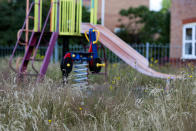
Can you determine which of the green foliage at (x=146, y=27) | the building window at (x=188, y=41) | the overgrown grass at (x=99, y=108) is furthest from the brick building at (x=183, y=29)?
the overgrown grass at (x=99, y=108)

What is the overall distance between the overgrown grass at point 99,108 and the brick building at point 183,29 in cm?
799

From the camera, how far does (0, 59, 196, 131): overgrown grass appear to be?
3719mm

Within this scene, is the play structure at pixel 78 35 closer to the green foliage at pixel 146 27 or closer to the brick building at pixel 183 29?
the brick building at pixel 183 29

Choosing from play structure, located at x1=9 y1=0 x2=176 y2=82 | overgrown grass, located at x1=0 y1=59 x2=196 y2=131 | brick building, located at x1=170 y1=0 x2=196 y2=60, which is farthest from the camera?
brick building, located at x1=170 y1=0 x2=196 y2=60

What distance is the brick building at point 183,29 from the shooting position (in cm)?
1237

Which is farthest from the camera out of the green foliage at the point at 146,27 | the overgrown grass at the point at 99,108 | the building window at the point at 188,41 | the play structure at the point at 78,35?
the green foliage at the point at 146,27

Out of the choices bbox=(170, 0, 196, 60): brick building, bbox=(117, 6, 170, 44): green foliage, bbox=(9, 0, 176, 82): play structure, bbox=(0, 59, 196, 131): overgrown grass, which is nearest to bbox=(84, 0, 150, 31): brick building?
bbox=(117, 6, 170, 44): green foliage

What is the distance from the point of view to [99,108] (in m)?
4.41

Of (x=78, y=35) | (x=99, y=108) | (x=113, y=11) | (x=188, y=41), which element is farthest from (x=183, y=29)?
(x=99, y=108)

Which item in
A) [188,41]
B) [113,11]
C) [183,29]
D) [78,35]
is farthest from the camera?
[113,11]

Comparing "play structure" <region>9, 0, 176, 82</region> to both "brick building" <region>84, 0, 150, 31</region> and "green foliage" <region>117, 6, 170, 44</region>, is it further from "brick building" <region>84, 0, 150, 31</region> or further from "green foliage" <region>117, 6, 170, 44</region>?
"brick building" <region>84, 0, 150, 31</region>

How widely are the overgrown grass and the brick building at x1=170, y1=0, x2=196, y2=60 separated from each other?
7.99 metres

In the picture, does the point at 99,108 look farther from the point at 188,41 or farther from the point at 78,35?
the point at 188,41

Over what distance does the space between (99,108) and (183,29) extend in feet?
31.0
